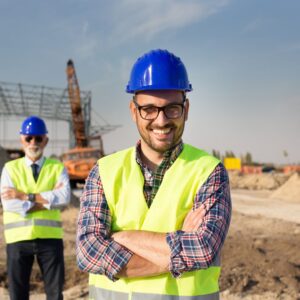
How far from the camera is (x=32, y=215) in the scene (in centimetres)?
390

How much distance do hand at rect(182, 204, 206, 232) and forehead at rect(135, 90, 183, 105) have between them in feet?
1.69

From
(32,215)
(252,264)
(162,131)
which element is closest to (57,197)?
(32,215)

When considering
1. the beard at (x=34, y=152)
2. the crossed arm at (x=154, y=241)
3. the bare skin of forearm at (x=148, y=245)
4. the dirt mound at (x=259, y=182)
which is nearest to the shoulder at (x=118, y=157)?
the crossed arm at (x=154, y=241)

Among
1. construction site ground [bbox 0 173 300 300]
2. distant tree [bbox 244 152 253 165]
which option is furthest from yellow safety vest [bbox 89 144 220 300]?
distant tree [bbox 244 152 253 165]

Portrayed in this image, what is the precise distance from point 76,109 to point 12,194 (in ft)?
76.1

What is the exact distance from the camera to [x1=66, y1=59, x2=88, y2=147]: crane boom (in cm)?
2586

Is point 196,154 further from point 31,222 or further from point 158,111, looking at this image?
point 31,222

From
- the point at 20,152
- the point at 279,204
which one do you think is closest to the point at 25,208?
the point at 279,204

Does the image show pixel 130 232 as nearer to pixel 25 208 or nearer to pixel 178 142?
pixel 178 142

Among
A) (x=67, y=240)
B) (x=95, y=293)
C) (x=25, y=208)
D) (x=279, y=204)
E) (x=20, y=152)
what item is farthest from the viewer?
(x=20, y=152)

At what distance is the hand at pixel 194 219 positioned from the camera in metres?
1.88

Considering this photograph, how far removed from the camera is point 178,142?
6.66 feet

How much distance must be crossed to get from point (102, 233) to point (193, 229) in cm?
42

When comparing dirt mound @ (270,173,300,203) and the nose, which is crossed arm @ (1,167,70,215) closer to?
the nose
